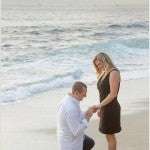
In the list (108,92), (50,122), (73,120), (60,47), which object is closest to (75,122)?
(73,120)

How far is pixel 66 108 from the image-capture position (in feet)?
16.9

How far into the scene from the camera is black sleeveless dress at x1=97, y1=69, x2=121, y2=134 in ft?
19.7

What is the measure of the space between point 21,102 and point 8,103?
0.24 meters

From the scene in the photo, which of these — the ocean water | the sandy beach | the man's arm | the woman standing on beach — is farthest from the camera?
the ocean water

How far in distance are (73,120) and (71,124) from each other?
4cm

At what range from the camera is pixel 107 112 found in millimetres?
6066

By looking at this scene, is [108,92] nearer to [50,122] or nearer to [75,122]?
[75,122]

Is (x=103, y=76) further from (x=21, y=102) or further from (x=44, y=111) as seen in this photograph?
(x=21, y=102)

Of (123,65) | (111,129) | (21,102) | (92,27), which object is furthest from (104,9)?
(111,129)

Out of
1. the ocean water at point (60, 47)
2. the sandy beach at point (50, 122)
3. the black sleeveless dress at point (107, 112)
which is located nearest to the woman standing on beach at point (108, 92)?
the black sleeveless dress at point (107, 112)

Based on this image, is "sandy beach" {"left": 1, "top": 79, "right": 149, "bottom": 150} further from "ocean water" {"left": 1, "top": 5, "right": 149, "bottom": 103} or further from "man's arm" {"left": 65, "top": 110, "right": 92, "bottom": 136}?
"man's arm" {"left": 65, "top": 110, "right": 92, "bottom": 136}

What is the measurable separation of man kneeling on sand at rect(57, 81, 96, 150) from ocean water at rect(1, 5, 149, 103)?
6.63 meters

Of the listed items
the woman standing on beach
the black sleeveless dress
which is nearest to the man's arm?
the woman standing on beach

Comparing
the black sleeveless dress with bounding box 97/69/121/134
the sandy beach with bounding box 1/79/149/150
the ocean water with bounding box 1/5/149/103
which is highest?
the black sleeveless dress with bounding box 97/69/121/134
